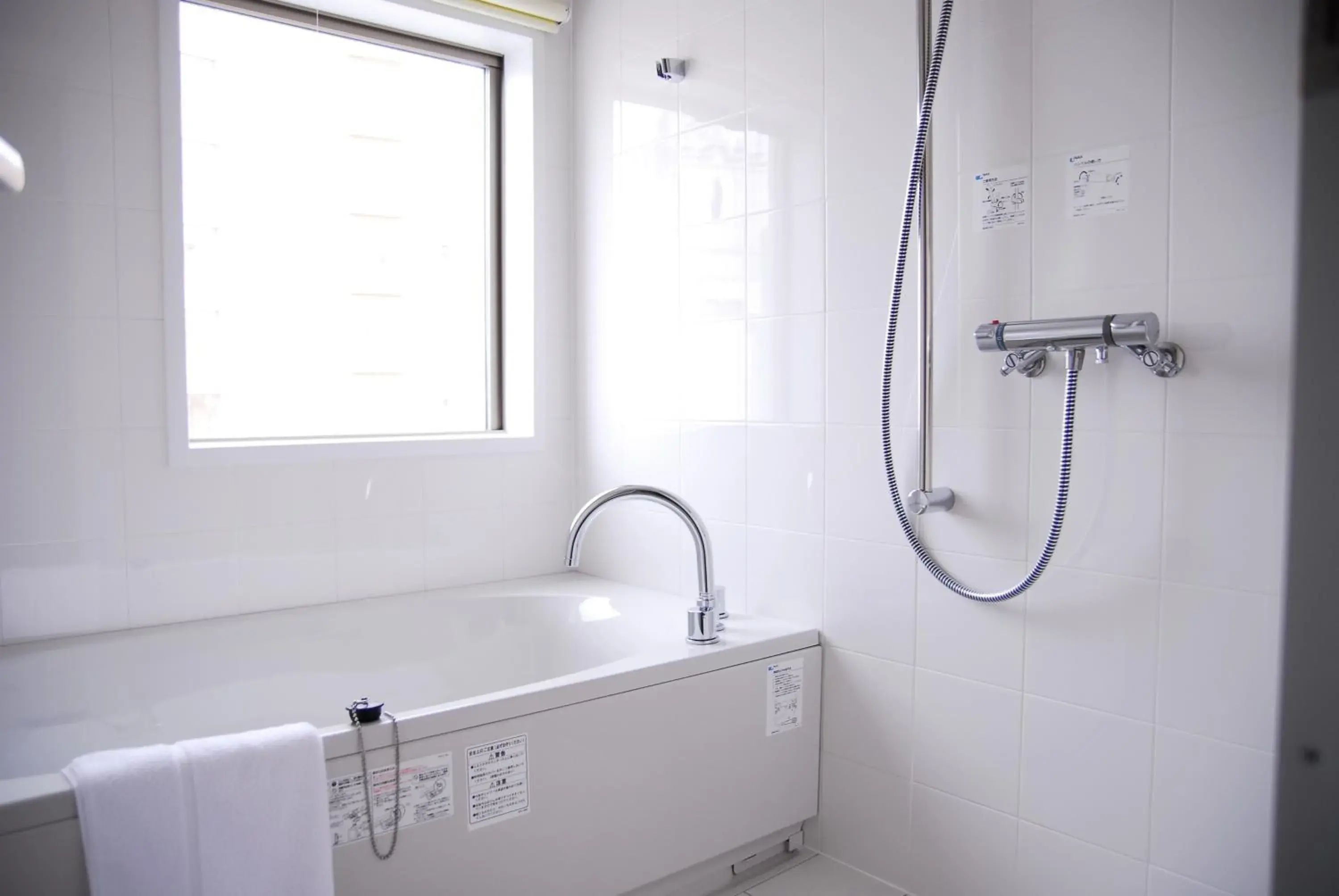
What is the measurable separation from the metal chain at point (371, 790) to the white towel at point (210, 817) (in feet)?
0.21

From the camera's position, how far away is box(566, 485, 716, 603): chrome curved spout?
1792 millimetres

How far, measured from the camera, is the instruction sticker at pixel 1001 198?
1630 mm

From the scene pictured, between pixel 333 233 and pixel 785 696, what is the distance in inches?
67.6

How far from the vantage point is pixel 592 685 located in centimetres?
166

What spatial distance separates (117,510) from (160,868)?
1056mm

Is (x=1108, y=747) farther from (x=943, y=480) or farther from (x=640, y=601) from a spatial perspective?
(x=640, y=601)

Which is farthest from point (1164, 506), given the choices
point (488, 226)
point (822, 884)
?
point (488, 226)

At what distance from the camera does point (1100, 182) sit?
152 centimetres

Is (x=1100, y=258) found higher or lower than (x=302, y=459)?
higher

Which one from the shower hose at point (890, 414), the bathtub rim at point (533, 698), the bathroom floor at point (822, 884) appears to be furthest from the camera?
the bathroom floor at point (822, 884)

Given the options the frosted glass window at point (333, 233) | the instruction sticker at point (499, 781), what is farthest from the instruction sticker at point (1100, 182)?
the frosted glass window at point (333, 233)

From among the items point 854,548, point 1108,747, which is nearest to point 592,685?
point 854,548

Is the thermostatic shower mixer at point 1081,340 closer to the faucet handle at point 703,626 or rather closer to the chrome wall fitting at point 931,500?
the chrome wall fitting at point 931,500

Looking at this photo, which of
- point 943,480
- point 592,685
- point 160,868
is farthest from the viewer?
point 943,480
